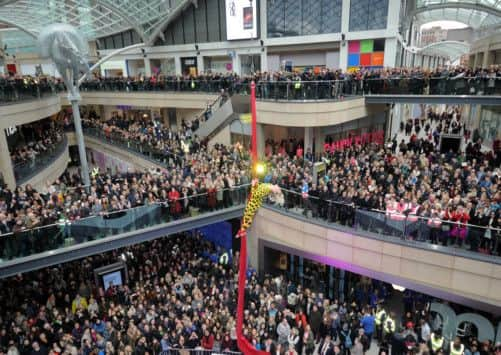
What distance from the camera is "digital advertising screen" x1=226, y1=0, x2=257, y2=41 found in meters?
33.7

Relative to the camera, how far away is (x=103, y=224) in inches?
559

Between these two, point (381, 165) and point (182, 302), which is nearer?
point (182, 302)

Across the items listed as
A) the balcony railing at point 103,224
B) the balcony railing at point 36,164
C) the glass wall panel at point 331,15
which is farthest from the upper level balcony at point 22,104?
the glass wall panel at point 331,15

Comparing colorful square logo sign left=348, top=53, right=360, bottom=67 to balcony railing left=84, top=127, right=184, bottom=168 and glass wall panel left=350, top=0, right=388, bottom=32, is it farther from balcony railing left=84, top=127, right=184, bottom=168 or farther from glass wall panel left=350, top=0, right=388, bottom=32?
balcony railing left=84, top=127, right=184, bottom=168

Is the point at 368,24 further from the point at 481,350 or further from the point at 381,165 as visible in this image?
the point at 481,350

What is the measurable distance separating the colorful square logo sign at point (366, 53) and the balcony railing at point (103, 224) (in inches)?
705

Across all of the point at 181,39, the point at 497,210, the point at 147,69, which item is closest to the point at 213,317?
the point at 497,210

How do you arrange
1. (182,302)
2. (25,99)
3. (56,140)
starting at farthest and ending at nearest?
(56,140), (25,99), (182,302)

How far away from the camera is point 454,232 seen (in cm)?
1150

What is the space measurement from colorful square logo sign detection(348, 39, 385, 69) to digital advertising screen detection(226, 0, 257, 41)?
9.43 meters

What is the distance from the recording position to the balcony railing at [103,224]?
12.7 meters

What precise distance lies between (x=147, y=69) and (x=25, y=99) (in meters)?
26.5

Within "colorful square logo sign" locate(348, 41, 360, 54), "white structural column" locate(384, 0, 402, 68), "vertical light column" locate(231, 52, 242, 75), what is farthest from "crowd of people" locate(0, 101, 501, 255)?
"vertical light column" locate(231, 52, 242, 75)

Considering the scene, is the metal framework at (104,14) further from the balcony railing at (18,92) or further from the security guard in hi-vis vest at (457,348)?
the security guard in hi-vis vest at (457,348)
